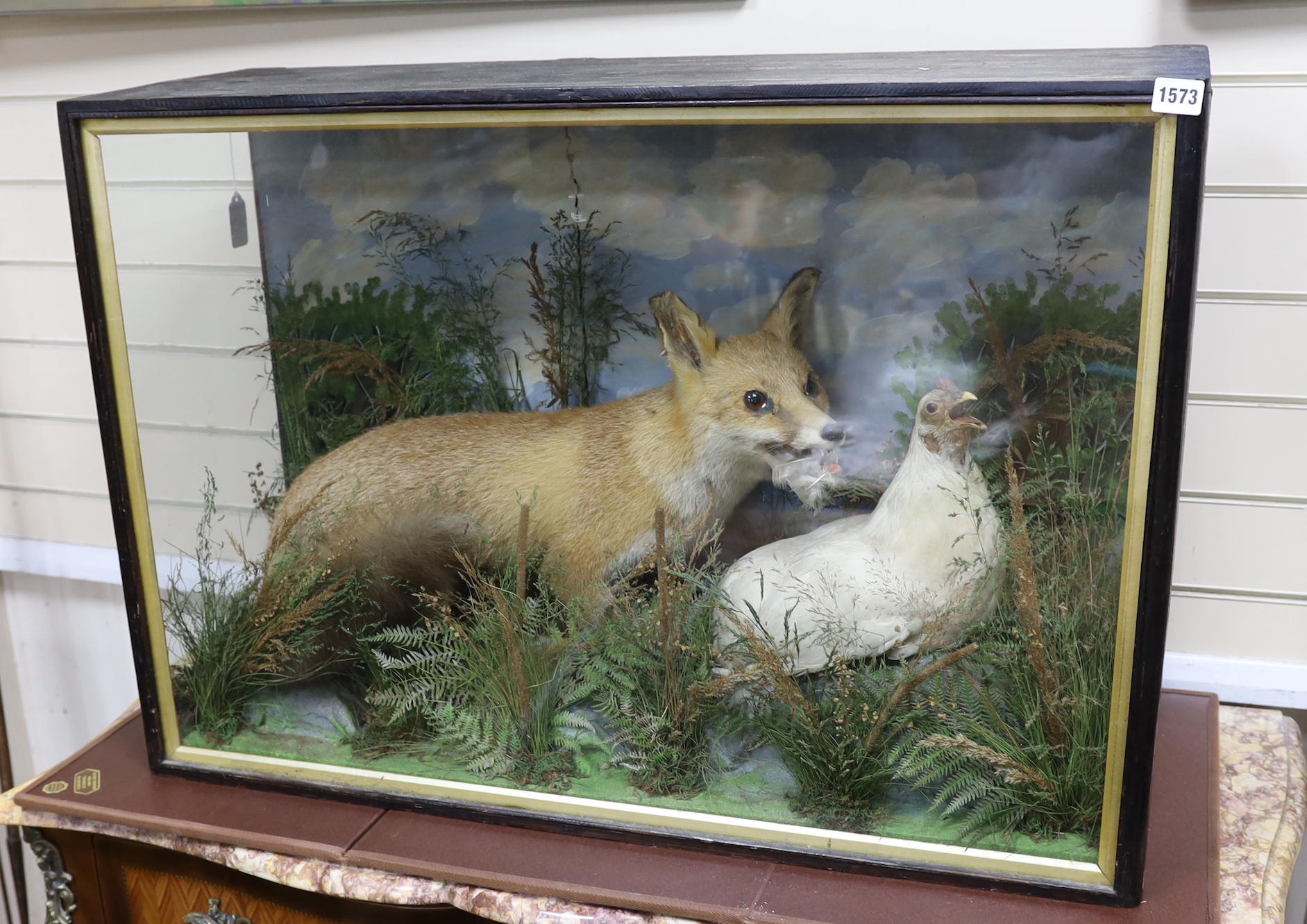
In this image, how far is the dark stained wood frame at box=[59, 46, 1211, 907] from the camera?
2.74ft

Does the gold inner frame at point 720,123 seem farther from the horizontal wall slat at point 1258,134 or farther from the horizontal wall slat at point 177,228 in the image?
the horizontal wall slat at point 1258,134

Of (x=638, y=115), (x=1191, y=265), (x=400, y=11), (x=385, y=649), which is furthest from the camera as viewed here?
(x=400, y=11)

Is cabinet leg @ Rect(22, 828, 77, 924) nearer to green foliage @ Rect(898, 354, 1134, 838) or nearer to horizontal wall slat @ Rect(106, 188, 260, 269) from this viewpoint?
horizontal wall slat @ Rect(106, 188, 260, 269)

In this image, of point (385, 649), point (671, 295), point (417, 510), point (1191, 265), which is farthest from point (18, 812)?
point (1191, 265)

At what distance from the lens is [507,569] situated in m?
1.09

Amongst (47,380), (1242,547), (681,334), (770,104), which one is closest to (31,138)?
(47,380)

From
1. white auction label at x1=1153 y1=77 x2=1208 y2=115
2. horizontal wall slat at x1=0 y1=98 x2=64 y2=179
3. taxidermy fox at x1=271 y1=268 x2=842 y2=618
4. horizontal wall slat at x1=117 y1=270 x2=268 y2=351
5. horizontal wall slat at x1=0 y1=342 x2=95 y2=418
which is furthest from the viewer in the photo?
horizontal wall slat at x1=0 y1=342 x2=95 y2=418

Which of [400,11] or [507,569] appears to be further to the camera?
[400,11]

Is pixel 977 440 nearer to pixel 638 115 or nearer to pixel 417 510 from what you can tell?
pixel 638 115

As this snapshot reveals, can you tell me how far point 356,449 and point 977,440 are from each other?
63 centimetres

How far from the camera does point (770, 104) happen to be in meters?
0.89

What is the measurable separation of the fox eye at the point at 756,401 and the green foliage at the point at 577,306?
117mm

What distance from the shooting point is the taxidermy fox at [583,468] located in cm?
102

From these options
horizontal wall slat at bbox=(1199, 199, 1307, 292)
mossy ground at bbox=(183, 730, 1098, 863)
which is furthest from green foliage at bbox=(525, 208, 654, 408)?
horizontal wall slat at bbox=(1199, 199, 1307, 292)
